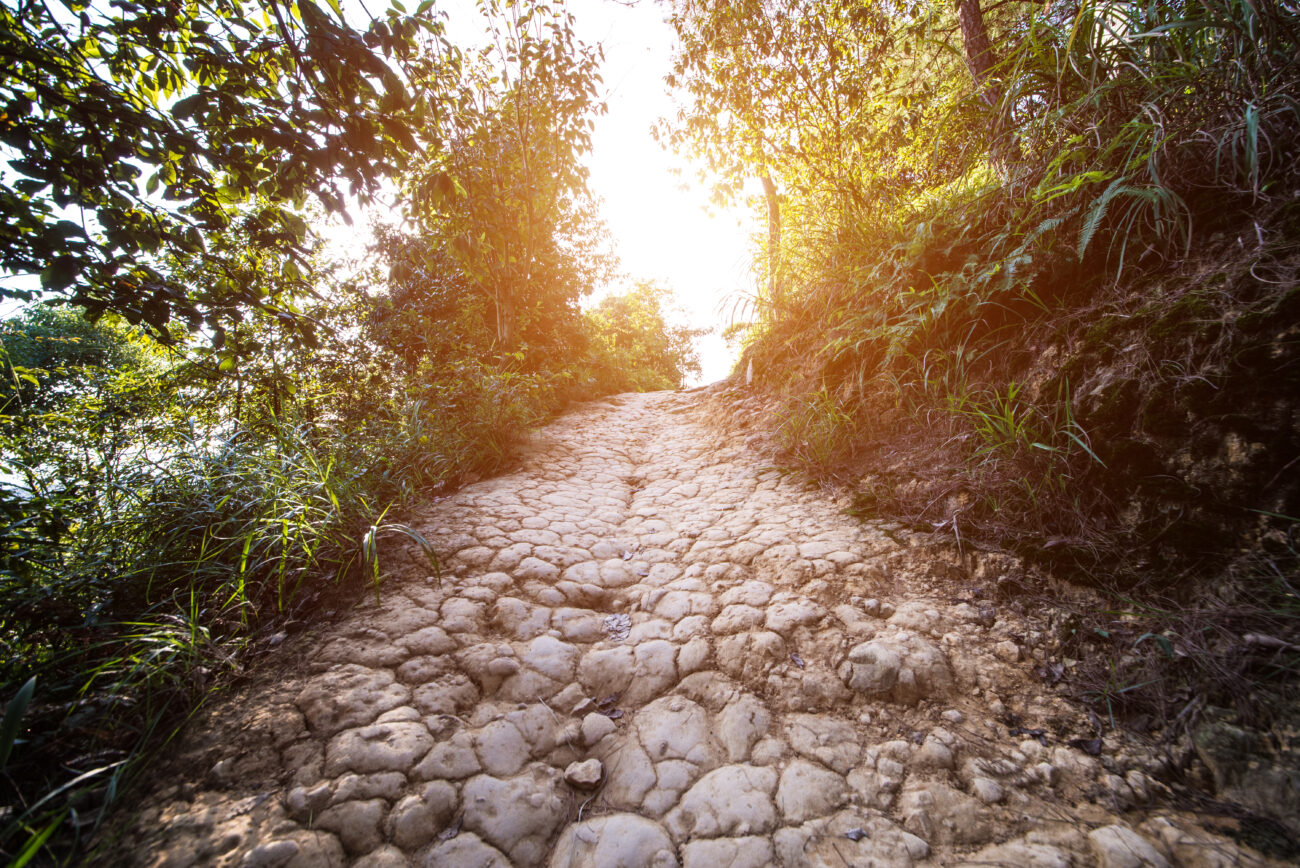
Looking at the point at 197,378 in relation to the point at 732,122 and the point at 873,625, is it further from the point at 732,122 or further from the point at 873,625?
the point at 732,122

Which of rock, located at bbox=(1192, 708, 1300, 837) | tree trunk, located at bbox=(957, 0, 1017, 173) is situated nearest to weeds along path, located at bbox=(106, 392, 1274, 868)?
rock, located at bbox=(1192, 708, 1300, 837)

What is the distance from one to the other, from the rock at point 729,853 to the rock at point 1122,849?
66 cm

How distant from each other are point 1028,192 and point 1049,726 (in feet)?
8.07

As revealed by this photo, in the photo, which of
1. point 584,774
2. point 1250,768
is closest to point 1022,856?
point 1250,768

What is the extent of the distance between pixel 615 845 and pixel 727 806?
292 millimetres

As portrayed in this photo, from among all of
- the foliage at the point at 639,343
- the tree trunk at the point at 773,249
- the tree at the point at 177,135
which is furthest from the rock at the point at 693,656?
the foliage at the point at 639,343

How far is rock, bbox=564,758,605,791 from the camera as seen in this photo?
3.94ft

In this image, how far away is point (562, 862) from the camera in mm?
1002

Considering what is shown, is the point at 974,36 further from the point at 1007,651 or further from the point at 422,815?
the point at 422,815

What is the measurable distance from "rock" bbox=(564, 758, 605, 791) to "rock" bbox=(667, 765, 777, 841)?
0.23m

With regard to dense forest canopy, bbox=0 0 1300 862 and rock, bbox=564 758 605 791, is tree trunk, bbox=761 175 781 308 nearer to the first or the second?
dense forest canopy, bbox=0 0 1300 862

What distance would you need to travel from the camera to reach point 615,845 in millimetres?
1031

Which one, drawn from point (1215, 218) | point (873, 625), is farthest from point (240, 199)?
point (1215, 218)

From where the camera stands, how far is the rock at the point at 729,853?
0.97 m
